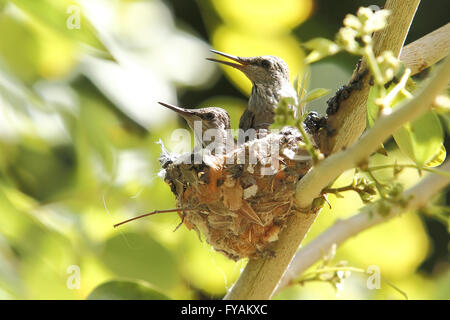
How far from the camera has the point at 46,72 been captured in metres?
2.72

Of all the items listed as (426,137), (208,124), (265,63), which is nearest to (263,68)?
(265,63)

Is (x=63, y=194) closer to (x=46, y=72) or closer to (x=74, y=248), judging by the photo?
(x=74, y=248)

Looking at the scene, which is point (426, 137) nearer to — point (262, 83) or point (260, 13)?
point (262, 83)

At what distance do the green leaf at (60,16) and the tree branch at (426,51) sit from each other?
0.87m

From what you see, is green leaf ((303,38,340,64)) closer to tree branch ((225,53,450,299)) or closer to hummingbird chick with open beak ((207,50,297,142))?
tree branch ((225,53,450,299))

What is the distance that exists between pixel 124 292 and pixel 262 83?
1.29 meters

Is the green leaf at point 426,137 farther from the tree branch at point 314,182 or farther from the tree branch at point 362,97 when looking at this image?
the tree branch at point 362,97

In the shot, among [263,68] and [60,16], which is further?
[263,68]

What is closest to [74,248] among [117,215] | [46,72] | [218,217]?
[117,215]

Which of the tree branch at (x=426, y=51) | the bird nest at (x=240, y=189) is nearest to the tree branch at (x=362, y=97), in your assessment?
the tree branch at (x=426, y=51)

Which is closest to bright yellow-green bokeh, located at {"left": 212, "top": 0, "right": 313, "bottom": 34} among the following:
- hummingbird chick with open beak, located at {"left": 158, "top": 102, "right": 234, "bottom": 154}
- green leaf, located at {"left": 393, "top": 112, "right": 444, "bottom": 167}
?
hummingbird chick with open beak, located at {"left": 158, "top": 102, "right": 234, "bottom": 154}

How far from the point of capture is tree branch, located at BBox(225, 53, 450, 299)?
932 millimetres

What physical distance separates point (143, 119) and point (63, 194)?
0.49 metres

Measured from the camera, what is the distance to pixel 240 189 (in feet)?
6.52
